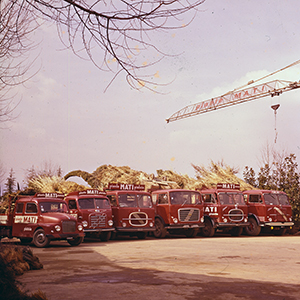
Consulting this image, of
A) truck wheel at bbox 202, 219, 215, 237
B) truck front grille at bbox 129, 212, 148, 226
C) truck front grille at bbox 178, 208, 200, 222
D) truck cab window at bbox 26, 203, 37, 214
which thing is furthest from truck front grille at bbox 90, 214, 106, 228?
truck wheel at bbox 202, 219, 215, 237

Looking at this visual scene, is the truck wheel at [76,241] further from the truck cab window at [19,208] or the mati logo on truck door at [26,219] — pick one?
the truck cab window at [19,208]

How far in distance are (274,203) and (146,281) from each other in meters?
15.8

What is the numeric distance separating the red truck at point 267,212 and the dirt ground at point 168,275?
9.07 m

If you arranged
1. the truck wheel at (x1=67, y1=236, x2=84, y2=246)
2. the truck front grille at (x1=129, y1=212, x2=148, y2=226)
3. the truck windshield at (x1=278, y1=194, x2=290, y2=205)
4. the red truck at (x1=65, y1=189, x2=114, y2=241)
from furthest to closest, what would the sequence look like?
the truck windshield at (x1=278, y1=194, x2=290, y2=205) → the truck front grille at (x1=129, y1=212, x2=148, y2=226) → the red truck at (x1=65, y1=189, x2=114, y2=241) → the truck wheel at (x1=67, y1=236, x2=84, y2=246)

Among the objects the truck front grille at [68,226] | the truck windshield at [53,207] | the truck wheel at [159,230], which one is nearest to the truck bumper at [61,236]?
the truck front grille at [68,226]

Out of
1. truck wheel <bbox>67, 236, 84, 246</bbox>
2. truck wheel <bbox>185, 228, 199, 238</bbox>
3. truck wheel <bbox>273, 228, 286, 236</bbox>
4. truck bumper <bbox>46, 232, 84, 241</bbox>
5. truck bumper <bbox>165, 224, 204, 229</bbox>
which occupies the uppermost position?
truck bumper <bbox>46, 232, 84, 241</bbox>

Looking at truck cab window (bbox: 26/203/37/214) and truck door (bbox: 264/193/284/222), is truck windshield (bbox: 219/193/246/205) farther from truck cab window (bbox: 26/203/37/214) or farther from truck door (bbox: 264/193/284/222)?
→ truck cab window (bbox: 26/203/37/214)

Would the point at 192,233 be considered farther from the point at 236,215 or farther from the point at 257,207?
the point at 257,207

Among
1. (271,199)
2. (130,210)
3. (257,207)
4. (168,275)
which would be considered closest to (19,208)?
(130,210)

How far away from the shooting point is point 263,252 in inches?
526

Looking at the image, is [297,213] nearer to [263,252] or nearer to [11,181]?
[263,252]

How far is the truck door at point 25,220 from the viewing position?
15.8 m

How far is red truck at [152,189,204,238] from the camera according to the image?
20.2 metres

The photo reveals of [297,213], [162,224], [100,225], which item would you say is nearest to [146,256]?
[100,225]
